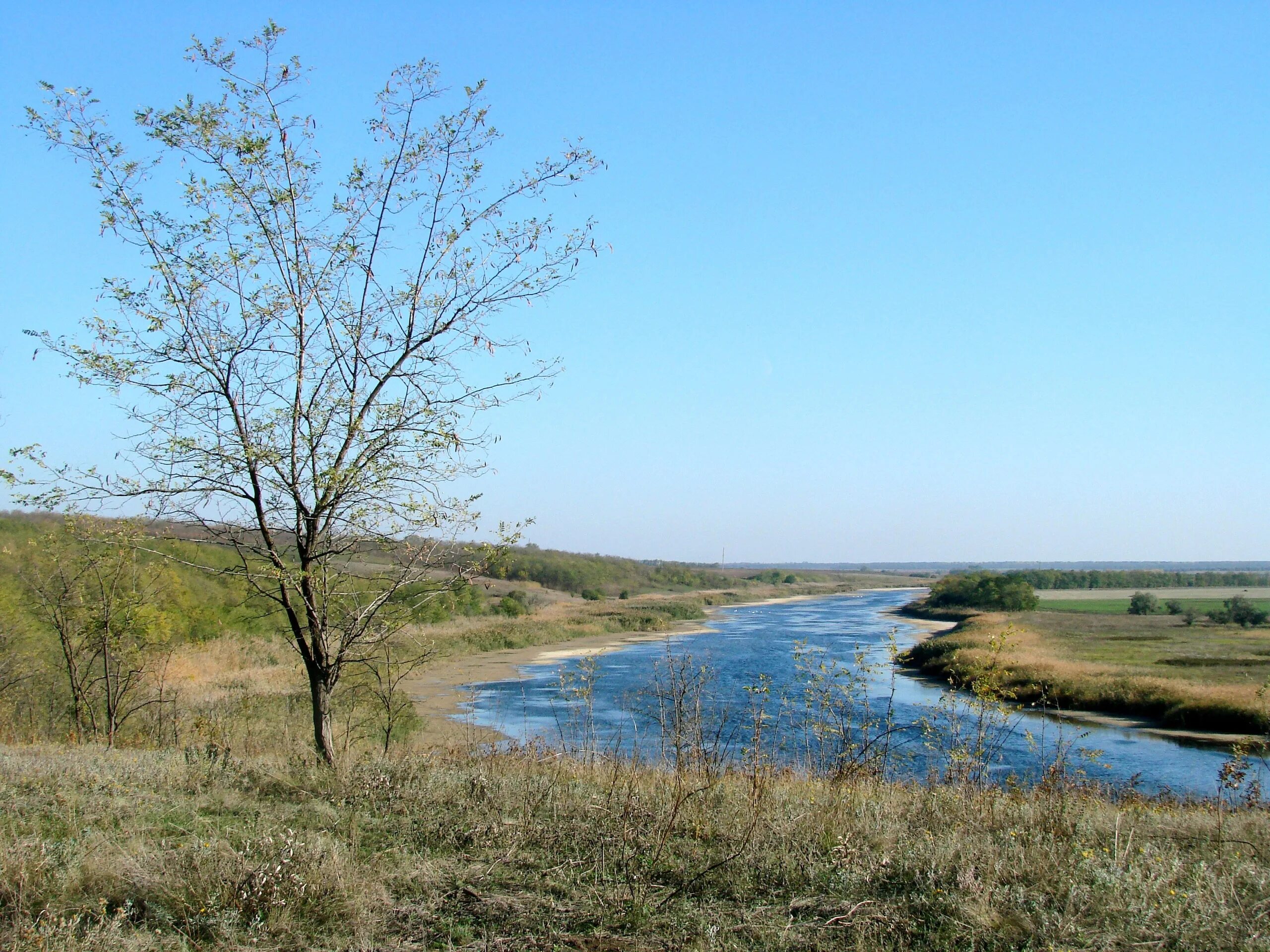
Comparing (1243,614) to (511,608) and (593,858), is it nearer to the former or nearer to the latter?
(511,608)

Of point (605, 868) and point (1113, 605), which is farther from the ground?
point (605, 868)

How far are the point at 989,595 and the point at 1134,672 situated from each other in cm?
4255

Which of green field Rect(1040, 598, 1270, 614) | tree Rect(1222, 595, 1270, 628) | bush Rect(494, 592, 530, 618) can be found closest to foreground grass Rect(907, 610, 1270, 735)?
tree Rect(1222, 595, 1270, 628)

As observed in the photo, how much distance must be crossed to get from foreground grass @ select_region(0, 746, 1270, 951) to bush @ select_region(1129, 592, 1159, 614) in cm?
7485

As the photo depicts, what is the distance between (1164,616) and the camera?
214 feet

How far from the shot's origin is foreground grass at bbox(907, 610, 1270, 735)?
25891mm

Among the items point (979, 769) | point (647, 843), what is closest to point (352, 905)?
point (647, 843)

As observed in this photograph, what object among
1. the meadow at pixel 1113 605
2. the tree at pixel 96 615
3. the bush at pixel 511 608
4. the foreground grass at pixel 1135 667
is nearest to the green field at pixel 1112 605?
the meadow at pixel 1113 605

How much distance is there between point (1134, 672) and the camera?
108 feet

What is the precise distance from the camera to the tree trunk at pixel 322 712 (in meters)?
6.82

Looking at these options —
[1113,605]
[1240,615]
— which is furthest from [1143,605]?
[1240,615]

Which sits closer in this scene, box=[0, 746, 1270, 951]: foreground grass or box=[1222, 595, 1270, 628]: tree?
box=[0, 746, 1270, 951]: foreground grass

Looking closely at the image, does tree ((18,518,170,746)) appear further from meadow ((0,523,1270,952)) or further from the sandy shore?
meadow ((0,523,1270,952))

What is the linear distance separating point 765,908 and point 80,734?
14.7 meters
